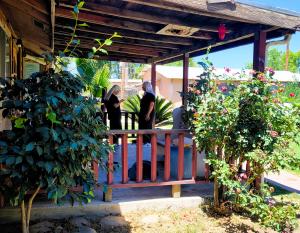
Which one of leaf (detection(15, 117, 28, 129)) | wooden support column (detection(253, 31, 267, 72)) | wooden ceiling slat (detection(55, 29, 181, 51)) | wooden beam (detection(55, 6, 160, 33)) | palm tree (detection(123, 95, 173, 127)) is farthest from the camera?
palm tree (detection(123, 95, 173, 127))

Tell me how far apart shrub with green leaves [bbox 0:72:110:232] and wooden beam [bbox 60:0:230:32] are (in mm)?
1559

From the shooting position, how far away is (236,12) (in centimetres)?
368

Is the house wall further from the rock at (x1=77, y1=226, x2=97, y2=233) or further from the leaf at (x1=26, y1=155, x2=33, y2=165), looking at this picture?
the leaf at (x1=26, y1=155, x2=33, y2=165)

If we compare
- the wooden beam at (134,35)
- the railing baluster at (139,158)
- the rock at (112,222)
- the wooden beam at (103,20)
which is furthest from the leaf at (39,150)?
the wooden beam at (134,35)

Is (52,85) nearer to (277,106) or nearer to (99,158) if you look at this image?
(99,158)

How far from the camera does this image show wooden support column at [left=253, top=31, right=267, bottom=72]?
4.08m

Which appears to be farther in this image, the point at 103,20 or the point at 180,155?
the point at 103,20

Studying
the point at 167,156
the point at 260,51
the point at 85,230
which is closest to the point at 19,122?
the point at 85,230

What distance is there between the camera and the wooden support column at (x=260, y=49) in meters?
4.08

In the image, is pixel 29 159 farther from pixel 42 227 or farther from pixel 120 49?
pixel 120 49

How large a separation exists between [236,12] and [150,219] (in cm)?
282

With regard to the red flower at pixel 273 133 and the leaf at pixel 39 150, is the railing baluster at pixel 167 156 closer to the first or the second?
the red flower at pixel 273 133

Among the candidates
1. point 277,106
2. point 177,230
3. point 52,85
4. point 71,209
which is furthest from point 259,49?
point 71,209

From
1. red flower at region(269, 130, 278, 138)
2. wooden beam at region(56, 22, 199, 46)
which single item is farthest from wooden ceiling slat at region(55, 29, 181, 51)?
red flower at region(269, 130, 278, 138)
